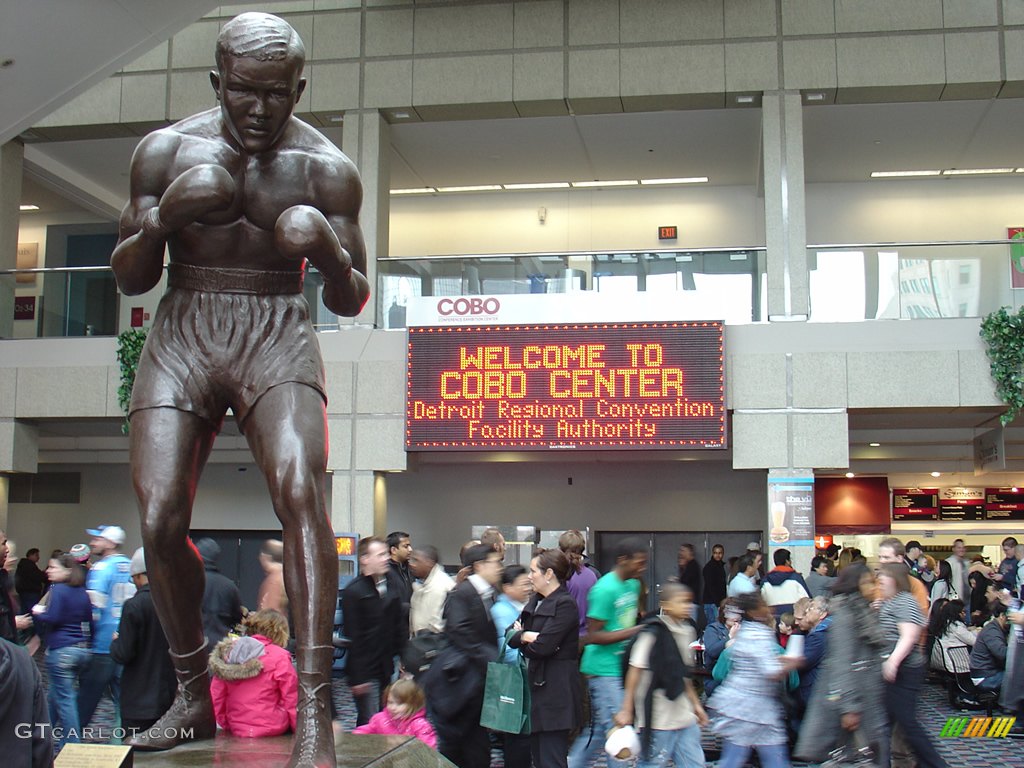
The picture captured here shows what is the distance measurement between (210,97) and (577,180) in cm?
631

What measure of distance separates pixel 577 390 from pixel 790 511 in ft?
Answer: 10.1

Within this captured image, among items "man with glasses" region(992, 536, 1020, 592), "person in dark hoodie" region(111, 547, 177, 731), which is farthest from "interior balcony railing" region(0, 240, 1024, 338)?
"person in dark hoodie" region(111, 547, 177, 731)

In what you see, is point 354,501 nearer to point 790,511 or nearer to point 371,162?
point 371,162

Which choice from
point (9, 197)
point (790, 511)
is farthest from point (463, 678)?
point (9, 197)

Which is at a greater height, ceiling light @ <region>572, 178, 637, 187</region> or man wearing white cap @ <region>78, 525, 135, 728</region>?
ceiling light @ <region>572, 178, 637, 187</region>

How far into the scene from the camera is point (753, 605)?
590cm

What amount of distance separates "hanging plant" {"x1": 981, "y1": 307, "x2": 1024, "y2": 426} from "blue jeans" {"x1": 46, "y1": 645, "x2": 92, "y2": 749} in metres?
10.8

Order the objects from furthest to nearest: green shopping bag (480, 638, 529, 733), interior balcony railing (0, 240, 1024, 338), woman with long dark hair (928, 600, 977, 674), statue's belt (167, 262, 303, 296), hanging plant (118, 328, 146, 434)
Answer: hanging plant (118, 328, 146, 434) < interior balcony railing (0, 240, 1024, 338) < woman with long dark hair (928, 600, 977, 674) < green shopping bag (480, 638, 529, 733) < statue's belt (167, 262, 303, 296)

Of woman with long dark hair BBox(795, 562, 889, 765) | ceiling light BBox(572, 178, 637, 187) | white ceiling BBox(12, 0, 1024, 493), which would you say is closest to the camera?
woman with long dark hair BBox(795, 562, 889, 765)

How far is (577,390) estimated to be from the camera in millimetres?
13328

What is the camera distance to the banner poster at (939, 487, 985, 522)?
20.2m

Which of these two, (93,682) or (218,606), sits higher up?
(218,606)

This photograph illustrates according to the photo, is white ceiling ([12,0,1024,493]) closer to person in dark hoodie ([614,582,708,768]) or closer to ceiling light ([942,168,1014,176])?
ceiling light ([942,168,1014,176])

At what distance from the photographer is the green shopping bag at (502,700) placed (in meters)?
5.92
